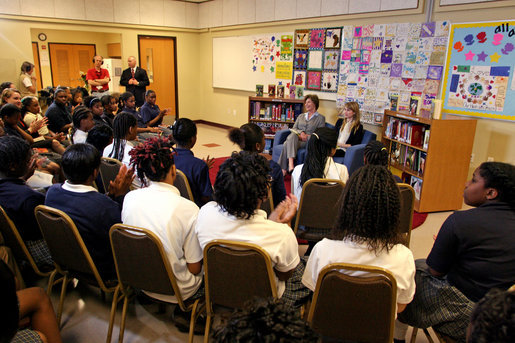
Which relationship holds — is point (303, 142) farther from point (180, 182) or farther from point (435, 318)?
point (435, 318)

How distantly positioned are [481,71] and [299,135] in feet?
8.36

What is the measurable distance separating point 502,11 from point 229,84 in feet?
20.2

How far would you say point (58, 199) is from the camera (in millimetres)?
2072

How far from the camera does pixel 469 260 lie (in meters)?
1.72

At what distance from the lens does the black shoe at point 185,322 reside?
2.23 meters

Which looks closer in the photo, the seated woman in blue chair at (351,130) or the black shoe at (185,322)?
the black shoe at (185,322)

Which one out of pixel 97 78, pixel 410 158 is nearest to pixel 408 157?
pixel 410 158

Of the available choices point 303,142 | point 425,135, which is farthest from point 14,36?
point 425,135

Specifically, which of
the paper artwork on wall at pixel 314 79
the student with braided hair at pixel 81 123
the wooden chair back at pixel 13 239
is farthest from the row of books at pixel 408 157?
the wooden chair back at pixel 13 239

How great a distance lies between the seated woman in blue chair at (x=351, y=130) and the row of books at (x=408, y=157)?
1.73 feet

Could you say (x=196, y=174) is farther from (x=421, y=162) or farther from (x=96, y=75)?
(x=96, y=75)

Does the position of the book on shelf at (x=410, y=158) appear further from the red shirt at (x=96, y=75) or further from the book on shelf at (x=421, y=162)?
the red shirt at (x=96, y=75)

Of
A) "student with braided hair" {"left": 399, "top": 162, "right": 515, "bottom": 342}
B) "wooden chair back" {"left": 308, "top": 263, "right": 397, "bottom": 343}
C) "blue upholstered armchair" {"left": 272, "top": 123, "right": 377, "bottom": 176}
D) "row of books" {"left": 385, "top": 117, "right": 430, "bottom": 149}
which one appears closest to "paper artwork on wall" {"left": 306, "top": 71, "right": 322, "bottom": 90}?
"blue upholstered armchair" {"left": 272, "top": 123, "right": 377, "bottom": 176}

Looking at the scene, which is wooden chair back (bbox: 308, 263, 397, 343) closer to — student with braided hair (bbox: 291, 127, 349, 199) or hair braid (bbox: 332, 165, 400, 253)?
hair braid (bbox: 332, 165, 400, 253)
